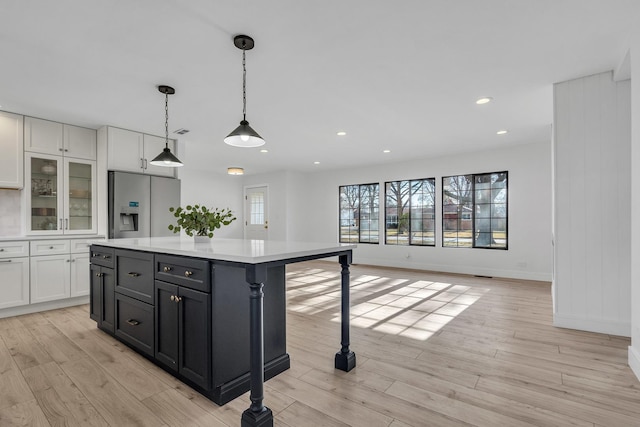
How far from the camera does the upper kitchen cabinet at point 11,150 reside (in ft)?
12.0

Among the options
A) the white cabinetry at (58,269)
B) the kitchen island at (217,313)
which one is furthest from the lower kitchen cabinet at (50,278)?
the kitchen island at (217,313)

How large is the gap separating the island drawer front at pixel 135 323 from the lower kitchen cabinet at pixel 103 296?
15 cm

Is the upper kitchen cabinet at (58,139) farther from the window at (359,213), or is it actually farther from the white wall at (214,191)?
the window at (359,213)

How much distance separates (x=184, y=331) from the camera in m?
2.00

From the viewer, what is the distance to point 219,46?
2.36 meters

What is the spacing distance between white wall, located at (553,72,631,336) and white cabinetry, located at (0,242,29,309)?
5.93m

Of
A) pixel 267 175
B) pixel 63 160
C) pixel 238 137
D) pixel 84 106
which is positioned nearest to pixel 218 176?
pixel 267 175

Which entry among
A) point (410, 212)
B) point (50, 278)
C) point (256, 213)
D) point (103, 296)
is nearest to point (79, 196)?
point (50, 278)

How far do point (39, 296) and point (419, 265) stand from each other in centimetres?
637

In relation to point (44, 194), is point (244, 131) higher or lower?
higher

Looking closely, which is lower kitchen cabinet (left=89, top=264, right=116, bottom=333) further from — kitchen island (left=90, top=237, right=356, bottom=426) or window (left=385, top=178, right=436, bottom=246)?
window (left=385, top=178, right=436, bottom=246)

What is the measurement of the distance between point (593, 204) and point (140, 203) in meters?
5.39

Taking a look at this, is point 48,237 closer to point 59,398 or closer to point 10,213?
point 10,213

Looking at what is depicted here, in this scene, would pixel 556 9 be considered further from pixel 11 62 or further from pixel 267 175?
pixel 267 175
